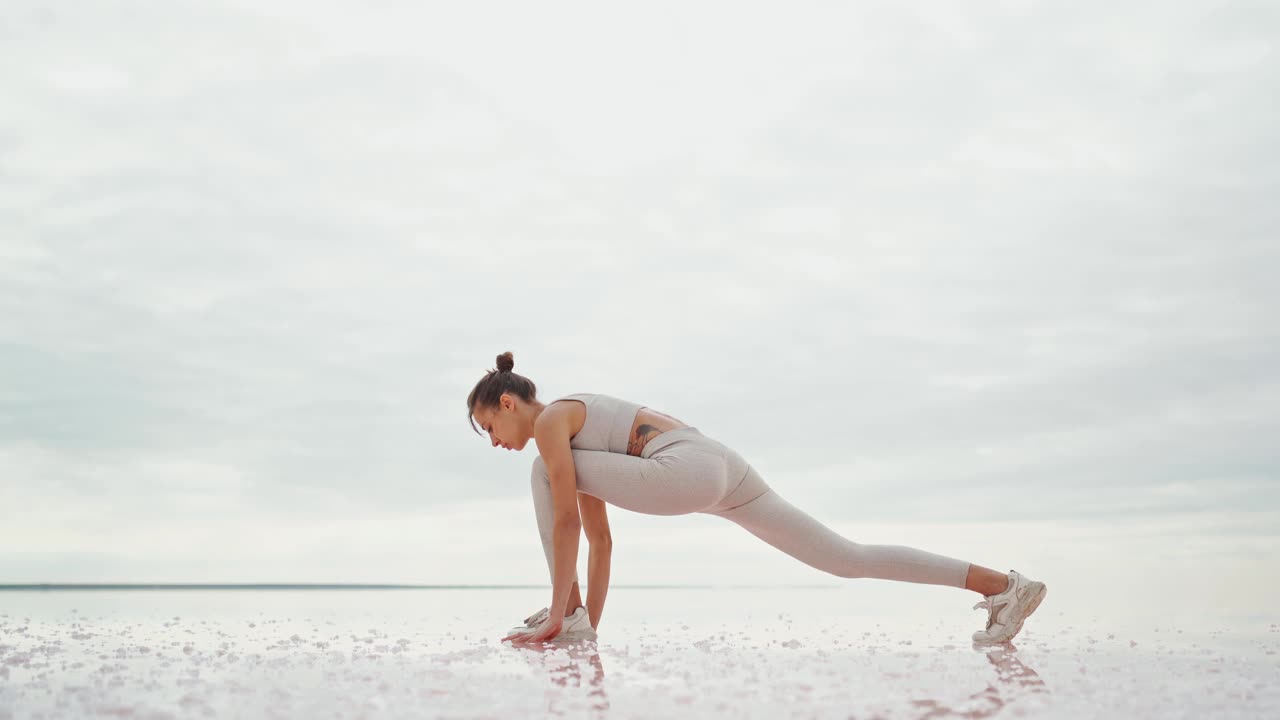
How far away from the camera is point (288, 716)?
2.11 m

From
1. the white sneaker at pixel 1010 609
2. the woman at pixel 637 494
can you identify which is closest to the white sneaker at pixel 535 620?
the woman at pixel 637 494

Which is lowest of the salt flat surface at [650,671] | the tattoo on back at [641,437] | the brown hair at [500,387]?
the salt flat surface at [650,671]

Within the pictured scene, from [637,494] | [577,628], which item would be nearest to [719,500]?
[637,494]

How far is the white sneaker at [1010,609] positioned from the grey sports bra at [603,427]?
5.59ft

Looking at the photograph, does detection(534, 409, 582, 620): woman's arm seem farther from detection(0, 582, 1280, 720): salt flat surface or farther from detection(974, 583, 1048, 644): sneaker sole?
detection(974, 583, 1048, 644): sneaker sole

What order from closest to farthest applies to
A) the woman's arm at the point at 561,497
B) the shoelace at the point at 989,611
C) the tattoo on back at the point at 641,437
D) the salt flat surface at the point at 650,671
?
1. the salt flat surface at the point at 650,671
2. the woman's arm at the point at 561,497
3. the shoelace at the point at 989,611
4. the tattoo on back at the point at 641,437

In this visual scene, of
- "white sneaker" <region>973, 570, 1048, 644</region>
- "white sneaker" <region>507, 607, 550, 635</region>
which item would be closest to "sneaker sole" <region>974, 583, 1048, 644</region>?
"white sneaker" <region>973, 570, 1048, 644</region>

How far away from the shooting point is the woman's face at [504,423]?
13.5ft

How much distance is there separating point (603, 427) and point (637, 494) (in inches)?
14.0

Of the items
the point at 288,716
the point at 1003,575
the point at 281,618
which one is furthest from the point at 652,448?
the point at 281,618

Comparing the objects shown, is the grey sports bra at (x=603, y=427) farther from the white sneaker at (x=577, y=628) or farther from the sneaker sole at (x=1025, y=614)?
the sneaker sole at (x=1025, y=614)

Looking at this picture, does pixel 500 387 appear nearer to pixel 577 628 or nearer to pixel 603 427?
pixel 603 427

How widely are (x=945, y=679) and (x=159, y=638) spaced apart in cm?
349

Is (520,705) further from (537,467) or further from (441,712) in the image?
(537,467)
